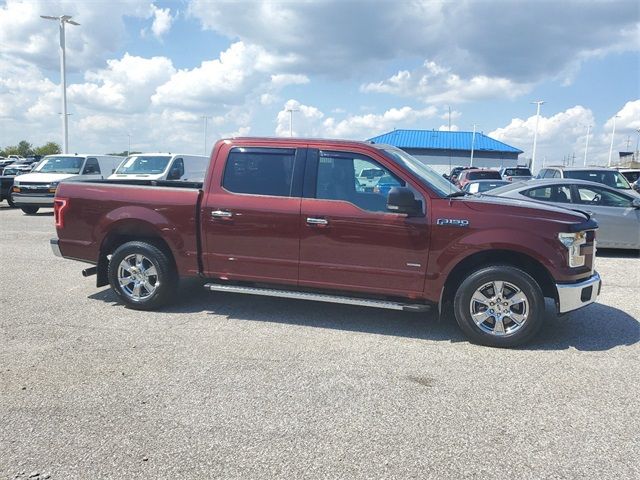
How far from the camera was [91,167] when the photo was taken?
1806cm

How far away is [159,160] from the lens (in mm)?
16906

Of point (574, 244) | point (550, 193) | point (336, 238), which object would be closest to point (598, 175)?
point (550, 193)

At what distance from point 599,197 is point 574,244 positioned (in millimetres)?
6144

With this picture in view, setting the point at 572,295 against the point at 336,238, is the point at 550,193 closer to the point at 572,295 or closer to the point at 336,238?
the point at 572,295

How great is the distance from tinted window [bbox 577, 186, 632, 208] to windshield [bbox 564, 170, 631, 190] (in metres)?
3.22

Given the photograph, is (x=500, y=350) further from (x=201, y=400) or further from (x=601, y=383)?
(x=201, y=400)

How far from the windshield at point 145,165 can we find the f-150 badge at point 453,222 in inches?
529

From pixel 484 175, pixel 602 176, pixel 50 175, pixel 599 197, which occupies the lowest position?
pixel 50 175

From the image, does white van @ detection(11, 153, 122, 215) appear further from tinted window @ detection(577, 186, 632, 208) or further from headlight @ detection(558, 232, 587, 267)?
headlight @ detection(558, 232, 587, 267)

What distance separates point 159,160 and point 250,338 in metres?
13.2

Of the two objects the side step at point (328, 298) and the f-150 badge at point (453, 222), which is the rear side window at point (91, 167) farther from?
the f-150 badge at point (453, 222)

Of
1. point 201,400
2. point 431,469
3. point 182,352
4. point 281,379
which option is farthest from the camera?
point 182,352

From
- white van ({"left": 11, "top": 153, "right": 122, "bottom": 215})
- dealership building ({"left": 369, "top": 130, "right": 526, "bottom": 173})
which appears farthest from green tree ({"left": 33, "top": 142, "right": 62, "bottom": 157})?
white van ({"left": 11, "top": 153, "right": 122, "bottom": 215})

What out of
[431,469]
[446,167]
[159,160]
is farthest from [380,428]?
[446,167]
